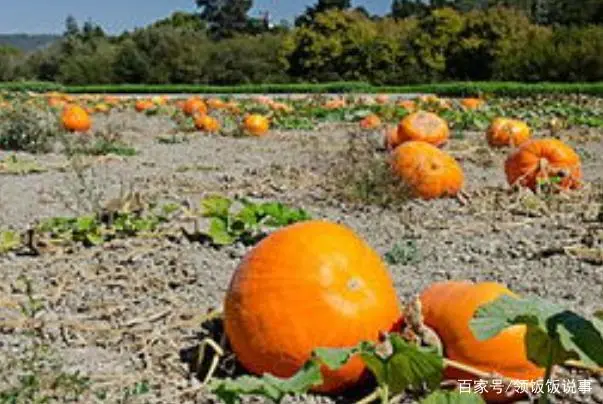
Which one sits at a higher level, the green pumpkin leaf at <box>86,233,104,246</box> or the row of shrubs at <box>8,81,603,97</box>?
the green pumpkin leaf at <box>86,233,104,246</box>

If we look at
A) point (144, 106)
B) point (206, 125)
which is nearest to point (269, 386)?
point (206, 125)

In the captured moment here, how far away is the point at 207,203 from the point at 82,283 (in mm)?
763

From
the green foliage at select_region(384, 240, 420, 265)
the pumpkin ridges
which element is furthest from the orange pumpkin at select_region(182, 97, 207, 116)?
the pumpkin ridges

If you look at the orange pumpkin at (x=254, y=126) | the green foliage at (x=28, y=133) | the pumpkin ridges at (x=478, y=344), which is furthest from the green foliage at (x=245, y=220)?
the orange pumpkin at (x=254, y=126)

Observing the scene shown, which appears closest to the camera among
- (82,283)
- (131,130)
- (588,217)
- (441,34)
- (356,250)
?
(356,250)

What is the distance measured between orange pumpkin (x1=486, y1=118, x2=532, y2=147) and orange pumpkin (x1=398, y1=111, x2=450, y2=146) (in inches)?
29.2

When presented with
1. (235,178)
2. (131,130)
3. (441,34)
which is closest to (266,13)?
(441,34)

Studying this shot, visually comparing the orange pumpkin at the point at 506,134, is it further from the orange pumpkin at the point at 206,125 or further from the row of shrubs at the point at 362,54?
the row of shrubs at the point at 362,54

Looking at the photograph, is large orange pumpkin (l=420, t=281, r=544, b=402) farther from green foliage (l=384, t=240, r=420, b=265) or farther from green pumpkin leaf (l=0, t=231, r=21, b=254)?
green pumpkin leaf (l=0, t=231, r=21, b=254)

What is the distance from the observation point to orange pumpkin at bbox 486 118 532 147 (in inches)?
428

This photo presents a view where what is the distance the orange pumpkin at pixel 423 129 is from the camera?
10.1 meters

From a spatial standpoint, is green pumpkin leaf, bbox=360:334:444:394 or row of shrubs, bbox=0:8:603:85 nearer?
green pumpkin leaf, bbox=360:334:444:394

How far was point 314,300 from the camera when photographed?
10.2 feet

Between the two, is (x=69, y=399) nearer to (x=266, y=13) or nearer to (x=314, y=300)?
(x=314, y=300)
